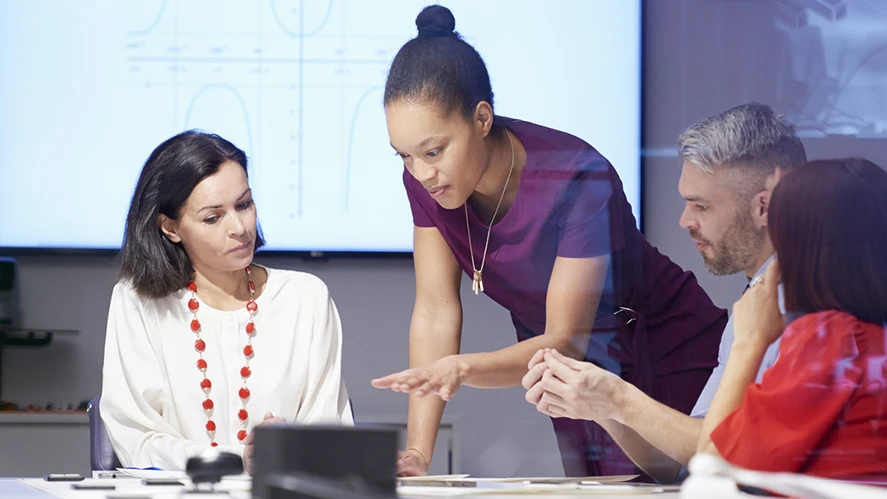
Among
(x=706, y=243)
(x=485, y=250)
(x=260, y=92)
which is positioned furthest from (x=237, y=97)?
(x=706, y=243)

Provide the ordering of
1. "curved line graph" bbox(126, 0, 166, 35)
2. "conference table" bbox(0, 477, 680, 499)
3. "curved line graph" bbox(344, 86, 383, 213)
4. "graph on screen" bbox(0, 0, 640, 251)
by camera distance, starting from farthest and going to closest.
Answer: "curved line graph" bbox(126, 0, 166, 35) < "curved line graph" bbox(344, 86, 383, 213) < "graph on screen" bbox(0, 0, 640, 251) < "conference table" bbox(0, 477, 680, 499)

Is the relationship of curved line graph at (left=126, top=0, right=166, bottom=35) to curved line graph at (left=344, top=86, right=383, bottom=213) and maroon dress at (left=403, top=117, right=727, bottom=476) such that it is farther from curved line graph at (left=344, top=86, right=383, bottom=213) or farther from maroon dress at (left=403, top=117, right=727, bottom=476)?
maroon dress at (left=403, top=117, right=727, bottom=476)

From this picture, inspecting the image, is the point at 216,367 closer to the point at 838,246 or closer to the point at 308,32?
the point at 308,32

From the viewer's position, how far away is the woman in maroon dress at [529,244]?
164cm

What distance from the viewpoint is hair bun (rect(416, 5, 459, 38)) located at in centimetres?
174

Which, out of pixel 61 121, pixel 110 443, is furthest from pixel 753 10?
pixel 61 121

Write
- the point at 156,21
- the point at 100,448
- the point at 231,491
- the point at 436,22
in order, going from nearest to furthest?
the point at 231,491
the point at 100,448
the point at 436,22
the point at 156,21

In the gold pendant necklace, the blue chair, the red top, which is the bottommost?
the blue chair

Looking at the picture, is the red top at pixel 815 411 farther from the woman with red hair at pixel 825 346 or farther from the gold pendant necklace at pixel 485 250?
the gold pendant necklace at pixel 485 250

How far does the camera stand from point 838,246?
Result: 1.06 meters

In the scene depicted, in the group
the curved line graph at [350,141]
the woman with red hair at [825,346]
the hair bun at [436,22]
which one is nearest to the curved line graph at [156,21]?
the curved line graph at [350,141]

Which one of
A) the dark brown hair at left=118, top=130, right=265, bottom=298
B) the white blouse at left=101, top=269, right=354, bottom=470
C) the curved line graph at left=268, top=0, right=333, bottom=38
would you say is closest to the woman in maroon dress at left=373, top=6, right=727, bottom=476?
the white blouse at left=101, top=269, right=354, bottom=470

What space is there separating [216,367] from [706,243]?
86 centimetres

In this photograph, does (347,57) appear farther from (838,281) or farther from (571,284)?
(838,281)
